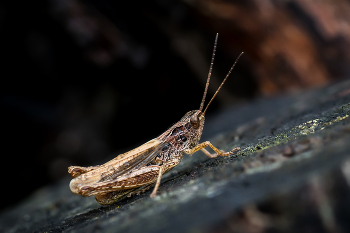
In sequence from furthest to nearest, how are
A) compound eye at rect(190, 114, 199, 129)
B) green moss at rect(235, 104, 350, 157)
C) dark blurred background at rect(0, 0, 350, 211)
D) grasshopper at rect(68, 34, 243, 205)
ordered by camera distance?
dark blurred background at rect(0, 0, 350, 211)
compound eye at rect(190, 114, 199, 129)
grasshopper at rect(68, 34, 243, 205)
green moss at rect(235, 104, 350, 157)

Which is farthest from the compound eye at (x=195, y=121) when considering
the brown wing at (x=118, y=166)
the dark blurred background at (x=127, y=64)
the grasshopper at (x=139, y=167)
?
the dark blurred background at (x=127, y=64)

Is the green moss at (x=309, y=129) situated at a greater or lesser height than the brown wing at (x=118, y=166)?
lesser

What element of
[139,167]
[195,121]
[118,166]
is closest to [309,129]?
[195,121]

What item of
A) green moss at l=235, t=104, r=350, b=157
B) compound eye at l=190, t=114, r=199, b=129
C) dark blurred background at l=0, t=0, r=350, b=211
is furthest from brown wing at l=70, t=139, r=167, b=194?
dark blurred background at l=0, t=0, r=350, b=211

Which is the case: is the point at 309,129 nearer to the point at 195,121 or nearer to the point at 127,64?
the point at 195,121

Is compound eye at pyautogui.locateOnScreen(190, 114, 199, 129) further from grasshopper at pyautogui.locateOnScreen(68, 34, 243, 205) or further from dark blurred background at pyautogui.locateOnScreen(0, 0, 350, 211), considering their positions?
dark blurred background at pyautogui.locateOnScreen(0, 0, 350, 211)

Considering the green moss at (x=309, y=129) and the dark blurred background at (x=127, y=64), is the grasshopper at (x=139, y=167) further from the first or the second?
the dark blurred background at (x=127, y=64)

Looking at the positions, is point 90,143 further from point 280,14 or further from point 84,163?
point 280,14

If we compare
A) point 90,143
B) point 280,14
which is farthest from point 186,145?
point 90,143
